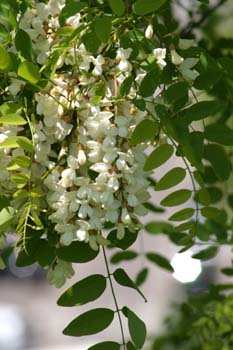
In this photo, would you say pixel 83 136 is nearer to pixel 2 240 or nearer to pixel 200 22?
pixel 2 240

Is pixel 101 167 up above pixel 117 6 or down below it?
below

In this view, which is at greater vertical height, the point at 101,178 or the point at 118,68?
the point at 118,68

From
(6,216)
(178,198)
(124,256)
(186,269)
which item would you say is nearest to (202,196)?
(178,198)

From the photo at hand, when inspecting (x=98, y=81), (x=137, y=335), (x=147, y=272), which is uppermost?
(x=98, y=81)

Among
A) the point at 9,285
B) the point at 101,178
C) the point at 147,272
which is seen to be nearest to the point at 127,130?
the point at 101,178

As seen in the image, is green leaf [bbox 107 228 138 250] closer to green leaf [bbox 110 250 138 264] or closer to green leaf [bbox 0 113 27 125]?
green leaf [bbox 0 113 27 125]

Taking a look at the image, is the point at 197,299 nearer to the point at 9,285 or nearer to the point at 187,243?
the point at 187,243

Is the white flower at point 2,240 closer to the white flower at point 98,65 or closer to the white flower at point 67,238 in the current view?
the white flower at point 67,238
